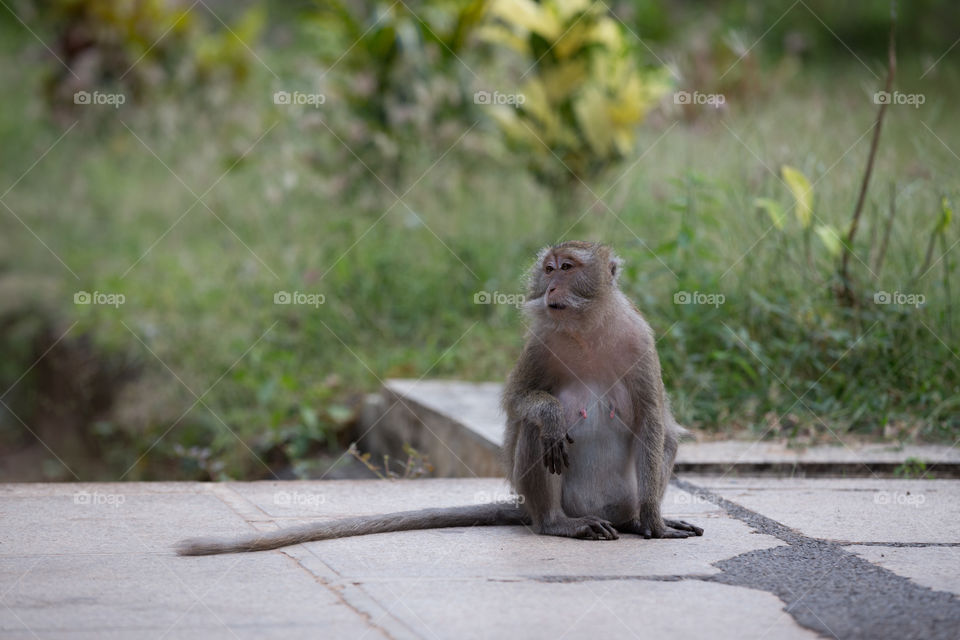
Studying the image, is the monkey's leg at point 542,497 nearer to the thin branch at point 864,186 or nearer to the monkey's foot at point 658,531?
the monkey's foot at point 658,531

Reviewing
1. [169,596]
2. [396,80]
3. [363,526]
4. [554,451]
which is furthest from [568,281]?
[396,80]

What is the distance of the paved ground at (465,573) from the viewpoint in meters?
2.83

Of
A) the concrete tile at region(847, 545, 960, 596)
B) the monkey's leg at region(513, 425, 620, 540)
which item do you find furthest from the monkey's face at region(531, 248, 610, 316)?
the concrete tile at region(847, 545, 960, 596)

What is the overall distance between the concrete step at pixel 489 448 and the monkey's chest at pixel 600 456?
1.16 m

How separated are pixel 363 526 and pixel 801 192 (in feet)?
12.0

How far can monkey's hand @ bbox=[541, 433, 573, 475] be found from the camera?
3.87 m

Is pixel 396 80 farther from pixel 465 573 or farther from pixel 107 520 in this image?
pixel 465 573

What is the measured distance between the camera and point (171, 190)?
1168 cm

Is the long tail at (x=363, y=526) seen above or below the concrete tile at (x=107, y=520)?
above

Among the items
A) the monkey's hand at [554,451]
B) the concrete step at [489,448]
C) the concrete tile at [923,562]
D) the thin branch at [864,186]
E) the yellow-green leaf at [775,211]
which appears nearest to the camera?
the concrete tile at [923,562]

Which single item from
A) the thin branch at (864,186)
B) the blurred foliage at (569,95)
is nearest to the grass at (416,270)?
the thin branch at (864,186)

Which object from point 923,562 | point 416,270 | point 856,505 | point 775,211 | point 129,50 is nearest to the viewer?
point 923,562

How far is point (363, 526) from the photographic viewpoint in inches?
154

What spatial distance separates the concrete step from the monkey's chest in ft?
3.80
